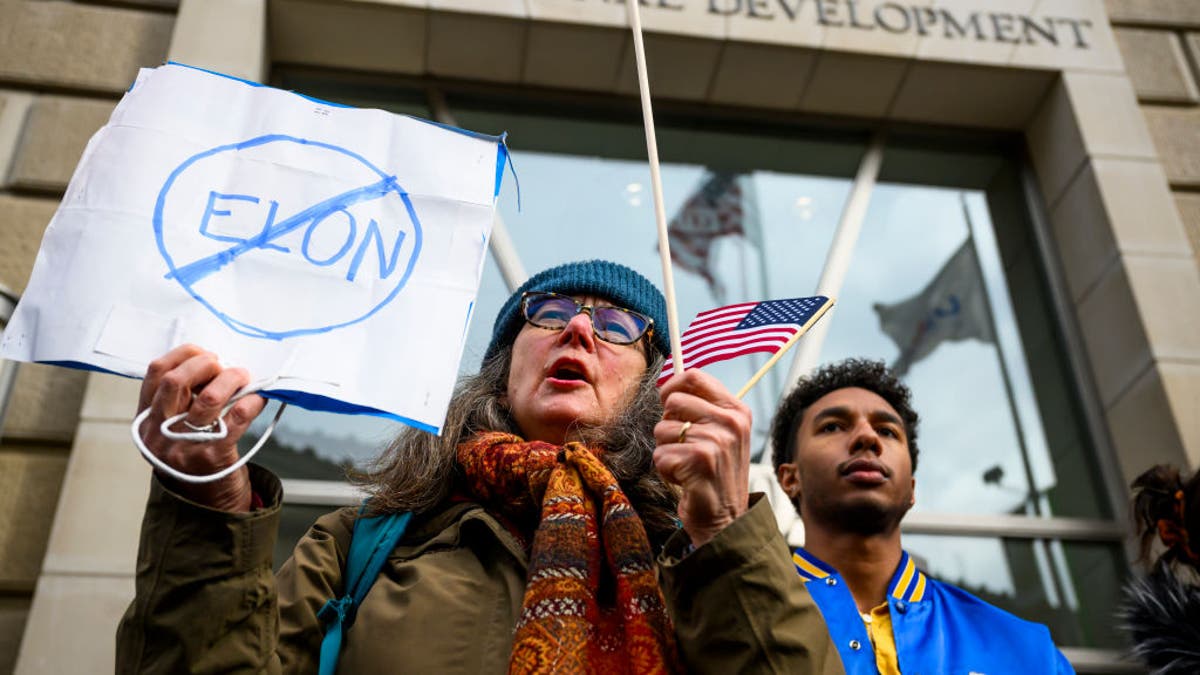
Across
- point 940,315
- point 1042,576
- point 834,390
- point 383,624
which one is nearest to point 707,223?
point 940,315

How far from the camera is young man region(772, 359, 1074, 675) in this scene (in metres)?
3.12

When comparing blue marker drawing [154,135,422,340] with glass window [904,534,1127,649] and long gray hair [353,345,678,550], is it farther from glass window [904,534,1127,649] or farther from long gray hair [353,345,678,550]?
glass window [904,534,1127,649]

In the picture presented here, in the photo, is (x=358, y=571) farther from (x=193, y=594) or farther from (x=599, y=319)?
(x=599, y=319)

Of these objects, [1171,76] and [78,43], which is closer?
[78,43]

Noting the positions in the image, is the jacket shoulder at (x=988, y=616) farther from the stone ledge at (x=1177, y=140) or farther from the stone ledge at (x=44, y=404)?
the stone ledge at (x=44, y=404)

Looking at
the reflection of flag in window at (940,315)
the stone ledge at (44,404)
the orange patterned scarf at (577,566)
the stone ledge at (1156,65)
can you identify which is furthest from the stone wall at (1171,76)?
the stone ledge at (44,404)

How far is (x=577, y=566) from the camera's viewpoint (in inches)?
75.7

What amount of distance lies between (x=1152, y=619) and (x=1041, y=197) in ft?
10.7

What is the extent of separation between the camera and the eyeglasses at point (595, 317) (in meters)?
2.72

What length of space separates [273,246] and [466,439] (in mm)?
747

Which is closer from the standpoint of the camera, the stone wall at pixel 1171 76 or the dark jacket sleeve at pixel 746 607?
the dark jacket sleeve at pixel 746 607

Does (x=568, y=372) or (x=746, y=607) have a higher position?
(x=568, y=372)

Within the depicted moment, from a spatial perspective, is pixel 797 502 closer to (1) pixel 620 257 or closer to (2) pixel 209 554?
(1) pixel 620 257

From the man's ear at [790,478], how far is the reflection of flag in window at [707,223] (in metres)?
1.78
